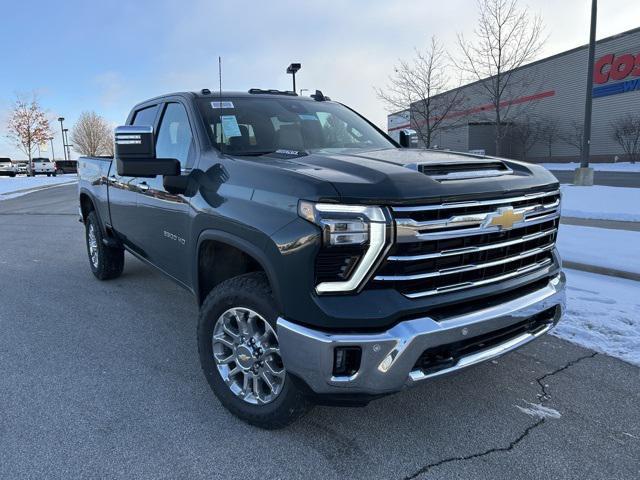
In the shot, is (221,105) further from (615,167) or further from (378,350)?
(615,167)

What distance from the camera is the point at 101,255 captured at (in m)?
5.75

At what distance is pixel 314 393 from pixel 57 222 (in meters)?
11.5

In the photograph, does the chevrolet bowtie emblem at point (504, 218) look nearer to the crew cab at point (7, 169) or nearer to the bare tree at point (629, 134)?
the bare tree at point (629, 134)

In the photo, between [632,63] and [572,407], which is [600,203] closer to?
[572,407]

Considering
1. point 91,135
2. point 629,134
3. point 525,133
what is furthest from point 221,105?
point 91,135

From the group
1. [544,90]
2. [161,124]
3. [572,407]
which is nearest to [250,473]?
[572,407]

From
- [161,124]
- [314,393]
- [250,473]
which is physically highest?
[161,124]

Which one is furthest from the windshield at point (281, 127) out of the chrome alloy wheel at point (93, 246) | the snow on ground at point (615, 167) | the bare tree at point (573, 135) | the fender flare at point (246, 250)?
the bare tree at point (573, 135)

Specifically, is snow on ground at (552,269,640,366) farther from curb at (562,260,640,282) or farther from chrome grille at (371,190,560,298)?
chrome grille at (371,190,560,298)

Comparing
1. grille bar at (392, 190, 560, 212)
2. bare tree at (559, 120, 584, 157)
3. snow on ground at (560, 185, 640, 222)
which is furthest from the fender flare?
bare tree at (559, 120, 584, 157)

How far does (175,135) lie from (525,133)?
44739 mm

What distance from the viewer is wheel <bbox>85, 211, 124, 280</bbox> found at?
18.8 feet

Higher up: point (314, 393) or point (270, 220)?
point (270, 220)

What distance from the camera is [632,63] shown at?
34312 mm
